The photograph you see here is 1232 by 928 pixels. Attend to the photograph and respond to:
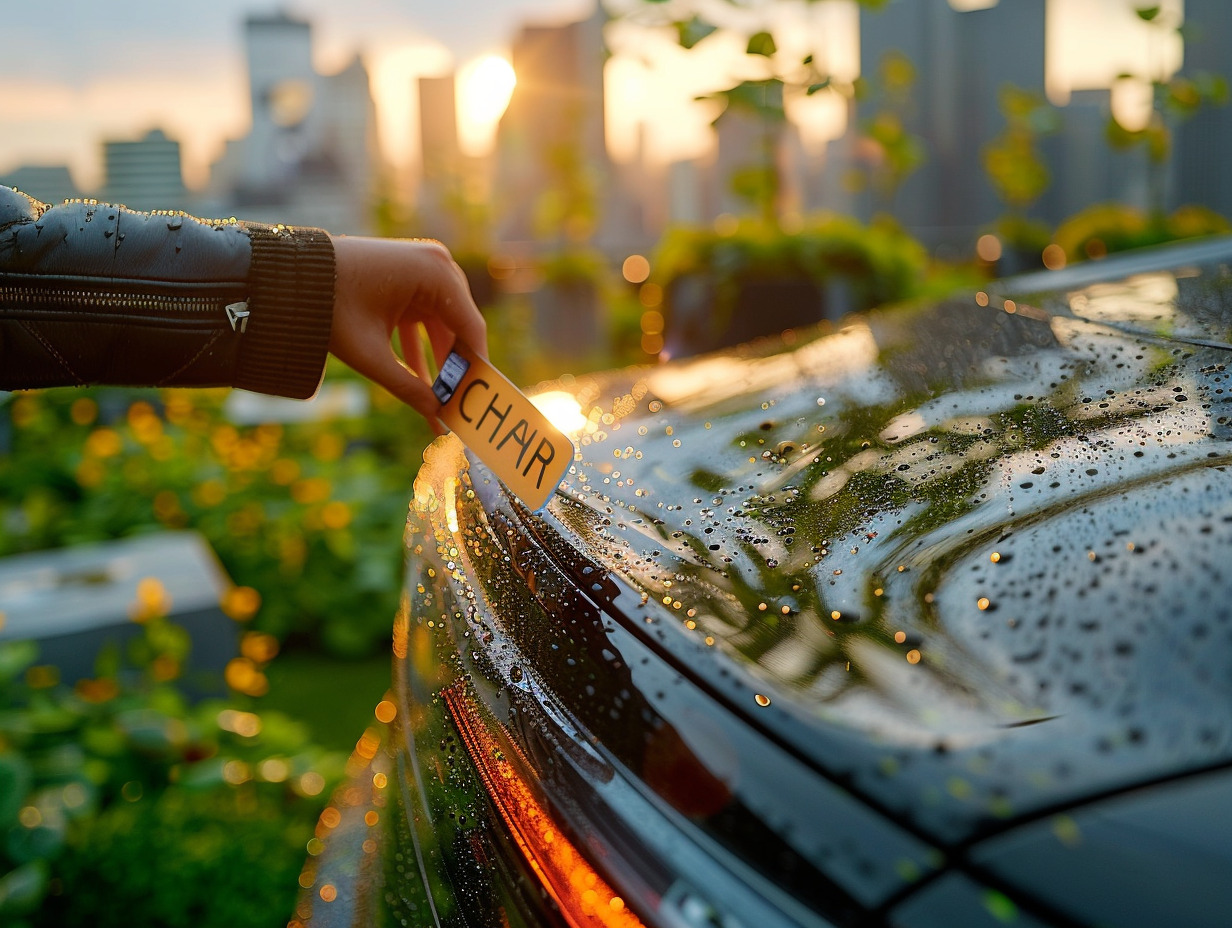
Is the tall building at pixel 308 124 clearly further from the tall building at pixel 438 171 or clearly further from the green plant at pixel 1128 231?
the green plant at pixel 1128 231

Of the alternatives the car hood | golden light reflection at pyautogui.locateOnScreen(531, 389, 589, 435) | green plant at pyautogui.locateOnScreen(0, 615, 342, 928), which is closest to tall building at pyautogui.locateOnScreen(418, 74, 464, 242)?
green plant at pyautogui.locateOnScreen(0, 615, 342, 928)

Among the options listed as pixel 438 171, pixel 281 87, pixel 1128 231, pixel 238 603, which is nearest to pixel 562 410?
pixel 238 603

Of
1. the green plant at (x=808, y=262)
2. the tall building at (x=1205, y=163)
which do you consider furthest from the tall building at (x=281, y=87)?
the tall building at (x=1205, y=163)

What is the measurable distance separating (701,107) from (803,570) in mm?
3182

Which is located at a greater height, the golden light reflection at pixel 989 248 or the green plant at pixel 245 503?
the golden light reflection at pixel 989 248

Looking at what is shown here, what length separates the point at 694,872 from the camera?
1.89 feet

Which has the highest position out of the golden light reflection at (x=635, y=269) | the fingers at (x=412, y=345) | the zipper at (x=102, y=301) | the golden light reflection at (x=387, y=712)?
the golden light reflection at (x=635, y=269)

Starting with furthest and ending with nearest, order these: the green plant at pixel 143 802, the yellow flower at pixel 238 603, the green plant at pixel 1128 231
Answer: the green plant at pixel 1128 231 → the yellow flower at pixel 238 603 → the green plant at pixel 143 802

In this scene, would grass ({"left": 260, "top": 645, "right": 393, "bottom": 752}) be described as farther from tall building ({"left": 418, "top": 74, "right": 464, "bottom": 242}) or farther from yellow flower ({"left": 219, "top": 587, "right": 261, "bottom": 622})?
tall building ({"left": 418, "top": 74, "right": 464, "bottom": 242})

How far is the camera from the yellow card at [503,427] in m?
0.95

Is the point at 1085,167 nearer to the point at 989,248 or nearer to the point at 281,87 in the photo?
the point at 989,248

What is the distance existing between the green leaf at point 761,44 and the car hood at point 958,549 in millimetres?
2385

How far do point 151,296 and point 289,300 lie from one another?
15 cm

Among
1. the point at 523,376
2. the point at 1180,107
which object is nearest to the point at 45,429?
the point at 523,376
